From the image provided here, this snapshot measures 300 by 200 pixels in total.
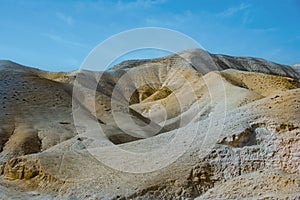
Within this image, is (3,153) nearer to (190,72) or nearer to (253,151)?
(253,151)

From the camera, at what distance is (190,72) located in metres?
45.4

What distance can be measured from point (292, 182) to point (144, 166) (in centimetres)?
430

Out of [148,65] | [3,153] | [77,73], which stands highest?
[148,65]

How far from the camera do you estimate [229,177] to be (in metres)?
10.4

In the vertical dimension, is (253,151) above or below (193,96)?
below

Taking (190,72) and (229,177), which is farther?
(190,72)

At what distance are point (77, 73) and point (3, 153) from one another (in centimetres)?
2187

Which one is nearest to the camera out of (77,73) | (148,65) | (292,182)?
(292,182)

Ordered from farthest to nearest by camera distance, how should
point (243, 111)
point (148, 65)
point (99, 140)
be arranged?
point (148, 65)
point (99, 140)
point (243, 111)

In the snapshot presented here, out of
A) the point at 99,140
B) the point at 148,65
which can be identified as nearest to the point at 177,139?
the point at 99,140

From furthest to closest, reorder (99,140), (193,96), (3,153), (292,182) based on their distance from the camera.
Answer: (193,96) < (3,153) < (99,140) < (292,182)

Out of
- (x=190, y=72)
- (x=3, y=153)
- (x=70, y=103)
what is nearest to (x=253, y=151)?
(x=3, y=153)

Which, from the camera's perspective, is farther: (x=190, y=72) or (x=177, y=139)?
(x=190, y=72)

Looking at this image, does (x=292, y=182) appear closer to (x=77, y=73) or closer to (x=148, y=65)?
(x=77, y=73)
